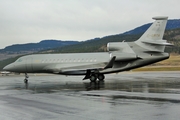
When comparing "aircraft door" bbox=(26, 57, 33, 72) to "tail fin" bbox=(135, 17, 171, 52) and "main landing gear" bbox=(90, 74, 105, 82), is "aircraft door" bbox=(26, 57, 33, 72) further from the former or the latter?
"tail fin" bbox=(135, 17, 171, 52)

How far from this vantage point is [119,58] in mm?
30688

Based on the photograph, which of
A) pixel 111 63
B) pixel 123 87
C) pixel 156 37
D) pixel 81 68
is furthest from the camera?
pixel 81 68

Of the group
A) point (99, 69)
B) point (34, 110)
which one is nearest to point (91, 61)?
point (99, 69)

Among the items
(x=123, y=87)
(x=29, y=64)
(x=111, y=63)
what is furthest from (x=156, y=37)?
(x=29, y=64)

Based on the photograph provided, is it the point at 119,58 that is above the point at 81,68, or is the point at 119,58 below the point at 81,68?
above

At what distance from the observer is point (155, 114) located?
10688 mm

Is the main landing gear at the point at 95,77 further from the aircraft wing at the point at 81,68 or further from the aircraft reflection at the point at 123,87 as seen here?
the aircraft reflection at the point at 123,87

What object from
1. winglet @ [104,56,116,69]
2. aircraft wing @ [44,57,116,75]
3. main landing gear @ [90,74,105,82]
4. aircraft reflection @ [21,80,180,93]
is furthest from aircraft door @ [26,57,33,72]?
winglet @ [104,56,116,69]

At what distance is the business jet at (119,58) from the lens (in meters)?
30.5

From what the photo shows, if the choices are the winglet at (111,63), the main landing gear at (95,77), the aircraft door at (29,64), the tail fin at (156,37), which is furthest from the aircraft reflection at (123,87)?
the aircraft door at (29,64)

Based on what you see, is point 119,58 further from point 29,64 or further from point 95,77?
point 29,64

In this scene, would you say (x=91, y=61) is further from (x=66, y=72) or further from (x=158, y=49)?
(x=158, y=49)

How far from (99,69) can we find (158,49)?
626cm

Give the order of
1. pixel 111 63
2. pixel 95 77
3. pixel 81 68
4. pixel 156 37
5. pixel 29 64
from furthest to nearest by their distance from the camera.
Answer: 1. pixel 29 64
2. pixel 81 68
3. pixel 95 77
4. pixel 156 37
5. pixel 111 63
